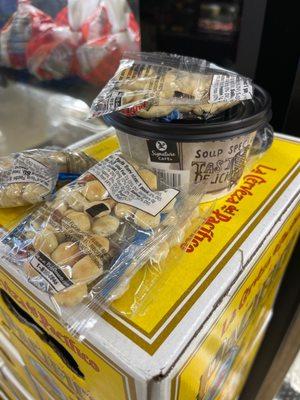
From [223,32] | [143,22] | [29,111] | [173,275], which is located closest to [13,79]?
[29,111]

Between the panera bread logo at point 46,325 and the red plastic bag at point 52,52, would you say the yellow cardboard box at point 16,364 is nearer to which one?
the panera bread logo at point 46,325

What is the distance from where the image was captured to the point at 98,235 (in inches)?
12.9

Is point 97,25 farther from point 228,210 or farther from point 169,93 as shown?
point 228,210

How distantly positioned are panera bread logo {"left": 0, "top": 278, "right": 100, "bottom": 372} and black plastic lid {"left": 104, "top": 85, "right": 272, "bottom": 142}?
0.77 ft

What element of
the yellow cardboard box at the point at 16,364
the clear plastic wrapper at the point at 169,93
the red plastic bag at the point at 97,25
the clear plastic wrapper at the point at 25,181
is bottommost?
the yellow cardboard box at the point at 16,364

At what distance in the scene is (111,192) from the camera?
1.17ft

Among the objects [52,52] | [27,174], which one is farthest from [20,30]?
[27,174]

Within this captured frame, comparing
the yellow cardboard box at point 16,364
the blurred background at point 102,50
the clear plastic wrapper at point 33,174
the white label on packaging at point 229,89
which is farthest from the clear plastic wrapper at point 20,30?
the yellow cardboard box at point 16,364

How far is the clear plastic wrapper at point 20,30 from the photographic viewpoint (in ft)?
2.07

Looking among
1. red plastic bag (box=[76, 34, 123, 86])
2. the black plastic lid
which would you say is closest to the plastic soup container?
the black plastic lid

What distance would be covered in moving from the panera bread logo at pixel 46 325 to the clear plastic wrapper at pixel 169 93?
23cm

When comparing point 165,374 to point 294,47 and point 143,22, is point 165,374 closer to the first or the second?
point 294,47

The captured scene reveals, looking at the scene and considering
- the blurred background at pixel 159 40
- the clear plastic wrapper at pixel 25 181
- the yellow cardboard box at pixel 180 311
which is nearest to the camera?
the yellow cardboard box at pixel 180 311

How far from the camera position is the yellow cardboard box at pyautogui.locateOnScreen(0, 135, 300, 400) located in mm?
288
